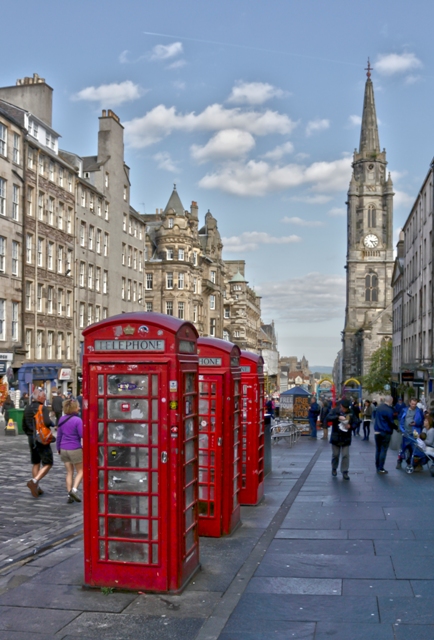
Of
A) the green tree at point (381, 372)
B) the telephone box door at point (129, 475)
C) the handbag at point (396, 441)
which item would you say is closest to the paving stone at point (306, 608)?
the telephone box door at point (129, 475)

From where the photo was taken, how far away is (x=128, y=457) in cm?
750

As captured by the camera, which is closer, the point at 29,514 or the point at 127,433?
the point at 127,433

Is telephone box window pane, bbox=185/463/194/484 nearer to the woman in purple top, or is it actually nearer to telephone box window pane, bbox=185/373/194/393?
telephone box window pane, bbox=185/373/194/393

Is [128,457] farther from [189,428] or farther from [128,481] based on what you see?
[189,428]

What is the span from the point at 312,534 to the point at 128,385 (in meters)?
4.08

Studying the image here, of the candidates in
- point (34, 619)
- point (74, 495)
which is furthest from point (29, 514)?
point (34, 619)

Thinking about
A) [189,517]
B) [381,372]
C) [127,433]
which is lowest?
[189,517]

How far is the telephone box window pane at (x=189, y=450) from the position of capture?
7.81 meters

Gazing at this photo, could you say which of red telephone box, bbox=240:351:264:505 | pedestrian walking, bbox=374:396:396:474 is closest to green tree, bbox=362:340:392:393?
pedestrian walking, bbox=374:396:396:474

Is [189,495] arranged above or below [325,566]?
above

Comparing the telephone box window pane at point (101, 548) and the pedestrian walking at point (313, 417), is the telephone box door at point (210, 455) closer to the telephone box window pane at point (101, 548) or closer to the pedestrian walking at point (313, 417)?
the telephone box window pane at point (101, 548)

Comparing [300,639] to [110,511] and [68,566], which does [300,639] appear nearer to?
[110,511]

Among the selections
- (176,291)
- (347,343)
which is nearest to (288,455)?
(176,291)

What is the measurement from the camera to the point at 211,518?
1003 centimetres
